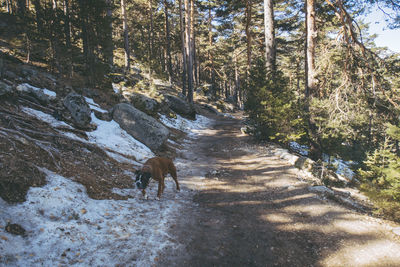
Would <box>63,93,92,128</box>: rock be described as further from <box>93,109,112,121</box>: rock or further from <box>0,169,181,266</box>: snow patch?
<box>0,169,181,266</box>: snow patch

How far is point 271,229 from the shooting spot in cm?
445

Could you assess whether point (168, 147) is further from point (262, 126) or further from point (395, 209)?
point (395, 209)

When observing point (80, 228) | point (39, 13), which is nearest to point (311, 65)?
point (80, 228)

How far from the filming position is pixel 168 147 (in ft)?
36.0

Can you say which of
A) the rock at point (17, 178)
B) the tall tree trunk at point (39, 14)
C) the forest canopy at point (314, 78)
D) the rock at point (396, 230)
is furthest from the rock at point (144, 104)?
the rock at point (396, 230)

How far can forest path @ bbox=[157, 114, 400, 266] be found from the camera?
350 centimetres

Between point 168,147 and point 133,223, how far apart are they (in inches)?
270

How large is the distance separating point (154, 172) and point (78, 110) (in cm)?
467

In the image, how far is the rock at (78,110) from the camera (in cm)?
805

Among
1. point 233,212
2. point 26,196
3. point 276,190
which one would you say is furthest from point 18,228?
point 276,190

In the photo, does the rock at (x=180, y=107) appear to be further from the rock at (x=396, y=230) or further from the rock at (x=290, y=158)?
the rock at (x=396, y=230)

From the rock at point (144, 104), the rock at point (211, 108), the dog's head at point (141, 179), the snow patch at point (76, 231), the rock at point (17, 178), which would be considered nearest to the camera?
the snow patch at point (76, 231)

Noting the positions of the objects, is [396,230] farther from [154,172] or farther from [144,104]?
[144,104]

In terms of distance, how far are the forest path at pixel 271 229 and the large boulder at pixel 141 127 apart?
323 cm
